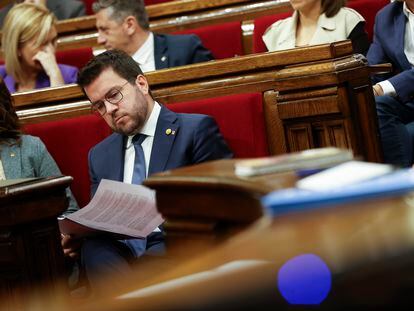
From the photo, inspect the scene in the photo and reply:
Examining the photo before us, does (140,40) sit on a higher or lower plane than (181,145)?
higher

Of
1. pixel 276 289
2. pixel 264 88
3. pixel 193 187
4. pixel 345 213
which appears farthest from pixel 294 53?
pixel 276 289

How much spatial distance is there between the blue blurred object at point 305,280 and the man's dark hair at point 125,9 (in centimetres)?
161

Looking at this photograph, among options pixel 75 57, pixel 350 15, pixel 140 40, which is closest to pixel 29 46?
pixel 75 57

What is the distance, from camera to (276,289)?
33 cm

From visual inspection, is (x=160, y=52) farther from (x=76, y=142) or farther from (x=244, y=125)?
(x=244, y=125)

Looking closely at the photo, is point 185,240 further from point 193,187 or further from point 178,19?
point 178,19

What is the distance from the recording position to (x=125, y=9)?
75.7 inches

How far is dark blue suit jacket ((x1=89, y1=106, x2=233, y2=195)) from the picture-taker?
1257mm

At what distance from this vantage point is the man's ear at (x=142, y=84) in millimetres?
1328

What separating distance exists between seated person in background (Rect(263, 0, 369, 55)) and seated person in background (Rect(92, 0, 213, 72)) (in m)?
0.18

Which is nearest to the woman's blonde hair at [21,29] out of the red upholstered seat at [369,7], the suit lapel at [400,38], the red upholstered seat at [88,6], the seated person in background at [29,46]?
the seated person in background at [29,46]

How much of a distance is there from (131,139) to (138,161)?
0.05m

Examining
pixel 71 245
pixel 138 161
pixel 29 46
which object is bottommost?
pixel 71 245

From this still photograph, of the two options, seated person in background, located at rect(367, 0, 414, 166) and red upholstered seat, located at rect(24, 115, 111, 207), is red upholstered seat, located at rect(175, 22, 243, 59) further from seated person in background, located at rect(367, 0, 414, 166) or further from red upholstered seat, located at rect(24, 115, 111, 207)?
red upholstered seat, located at rect(24, 115, 111, 207)
